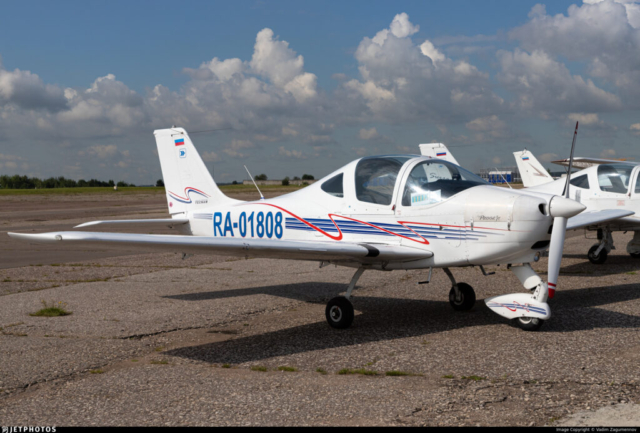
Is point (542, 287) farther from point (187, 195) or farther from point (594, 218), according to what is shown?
point (187, 195)

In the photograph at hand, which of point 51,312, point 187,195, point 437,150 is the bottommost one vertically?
point 51,312

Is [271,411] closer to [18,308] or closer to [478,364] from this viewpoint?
[478,364]

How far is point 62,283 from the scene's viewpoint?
33.7 ft

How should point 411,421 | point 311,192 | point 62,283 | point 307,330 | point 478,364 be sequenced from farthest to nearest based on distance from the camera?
1. point 62,283
2. point 311,192
3. point 307,330
4. point 478,364
5. point 411,421

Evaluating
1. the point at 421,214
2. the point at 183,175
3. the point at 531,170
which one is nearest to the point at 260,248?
the point at 421,214

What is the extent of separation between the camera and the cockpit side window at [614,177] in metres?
12.0

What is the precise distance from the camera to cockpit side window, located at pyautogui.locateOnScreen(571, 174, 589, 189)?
41.1 feet

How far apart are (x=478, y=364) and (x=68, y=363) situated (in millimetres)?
3801

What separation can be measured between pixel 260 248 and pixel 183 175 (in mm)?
4281

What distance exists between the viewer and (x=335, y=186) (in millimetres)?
7363

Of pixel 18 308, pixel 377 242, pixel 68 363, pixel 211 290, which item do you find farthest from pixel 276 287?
pixel 68 363

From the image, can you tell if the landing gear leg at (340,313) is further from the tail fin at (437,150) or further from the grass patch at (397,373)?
the tail fin at (437,150)

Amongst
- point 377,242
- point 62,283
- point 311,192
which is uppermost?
point 311,192

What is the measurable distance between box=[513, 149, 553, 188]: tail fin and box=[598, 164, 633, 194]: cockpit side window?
8.85m
